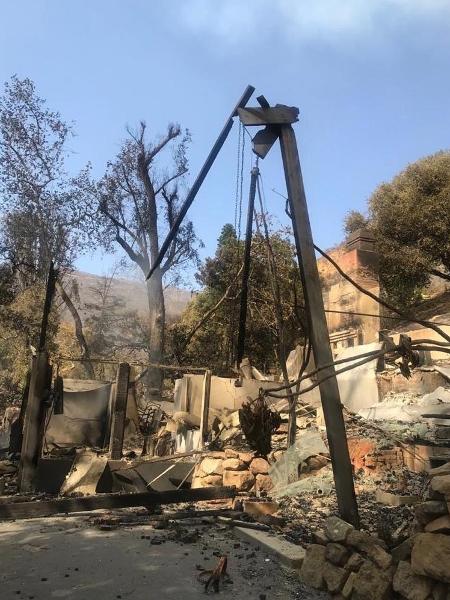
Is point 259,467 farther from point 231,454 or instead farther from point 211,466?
point 211,466

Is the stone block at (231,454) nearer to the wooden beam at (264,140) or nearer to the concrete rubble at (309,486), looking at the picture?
the concrete rubble at (309,486)

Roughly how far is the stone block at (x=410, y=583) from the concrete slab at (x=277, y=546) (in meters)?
1.29

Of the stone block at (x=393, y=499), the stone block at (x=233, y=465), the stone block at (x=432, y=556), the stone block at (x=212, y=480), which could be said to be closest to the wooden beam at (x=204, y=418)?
the stone block at (x=212, y=480)

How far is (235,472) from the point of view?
952 centimetres

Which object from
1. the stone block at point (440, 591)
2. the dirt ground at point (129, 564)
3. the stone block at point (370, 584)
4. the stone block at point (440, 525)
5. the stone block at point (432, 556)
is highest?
the stone block at point (440, 525)

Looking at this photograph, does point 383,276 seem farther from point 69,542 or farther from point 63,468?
point 69,542

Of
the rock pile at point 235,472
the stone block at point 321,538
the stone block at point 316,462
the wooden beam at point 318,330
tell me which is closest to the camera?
the stone block at point 321,538

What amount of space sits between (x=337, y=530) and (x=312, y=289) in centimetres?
232

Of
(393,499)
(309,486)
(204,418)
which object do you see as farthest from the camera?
(204,418)

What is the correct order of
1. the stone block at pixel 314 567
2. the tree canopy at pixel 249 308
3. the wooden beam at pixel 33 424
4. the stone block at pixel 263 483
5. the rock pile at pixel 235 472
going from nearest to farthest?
the stone block at pixel 314 567 → the wooden beam at pixel 33 424 → the stone block at pixel 263 483 → the rock pile at pixel 235 472 → the tree canopy at pixel 249 308

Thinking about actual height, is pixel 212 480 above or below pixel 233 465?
below

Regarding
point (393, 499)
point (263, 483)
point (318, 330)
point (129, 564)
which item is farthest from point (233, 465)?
point (318, 330)

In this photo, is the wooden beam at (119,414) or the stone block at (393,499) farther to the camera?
the wooden beam at (119,414)

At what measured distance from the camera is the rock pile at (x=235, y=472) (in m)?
9.41
